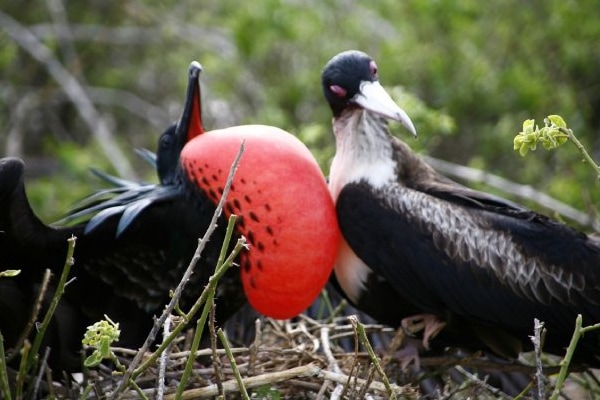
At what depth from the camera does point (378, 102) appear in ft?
13.4

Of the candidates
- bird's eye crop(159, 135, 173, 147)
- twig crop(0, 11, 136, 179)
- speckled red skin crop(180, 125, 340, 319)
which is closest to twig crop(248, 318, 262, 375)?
speckled red skin crop(180, 125, 340, 319)

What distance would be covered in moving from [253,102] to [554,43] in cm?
187

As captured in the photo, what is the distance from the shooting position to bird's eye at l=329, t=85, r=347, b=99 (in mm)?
4258

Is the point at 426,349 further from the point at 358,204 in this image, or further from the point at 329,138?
the point at 329,138

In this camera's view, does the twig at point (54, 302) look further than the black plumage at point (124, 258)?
No

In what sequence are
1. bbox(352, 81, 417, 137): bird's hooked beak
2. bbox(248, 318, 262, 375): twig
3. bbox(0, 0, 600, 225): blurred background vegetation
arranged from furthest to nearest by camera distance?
bbox(0, 0, 600, 225): blurred background vegetation < bbox(352, 81, 417, 137): bird's hooked beak < bbox(248, 318, 262, 375): twig

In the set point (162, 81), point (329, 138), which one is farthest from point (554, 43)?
point (162, 81)

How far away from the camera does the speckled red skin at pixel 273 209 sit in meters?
3.80

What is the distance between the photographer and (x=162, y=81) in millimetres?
9023

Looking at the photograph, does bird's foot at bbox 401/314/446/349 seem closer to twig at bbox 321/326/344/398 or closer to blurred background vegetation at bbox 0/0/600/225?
twig at bbox 321/326/344/398

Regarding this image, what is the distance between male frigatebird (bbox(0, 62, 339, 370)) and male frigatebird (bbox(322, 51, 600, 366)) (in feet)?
0.66

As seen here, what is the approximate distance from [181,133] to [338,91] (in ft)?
1.87

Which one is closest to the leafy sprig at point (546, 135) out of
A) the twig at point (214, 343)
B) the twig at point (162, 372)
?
the twig at point (214, 343)

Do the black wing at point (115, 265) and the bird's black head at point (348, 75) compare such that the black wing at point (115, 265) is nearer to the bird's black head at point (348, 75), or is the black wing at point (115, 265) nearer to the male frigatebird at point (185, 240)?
the male frigatebird at point (185, 240)
